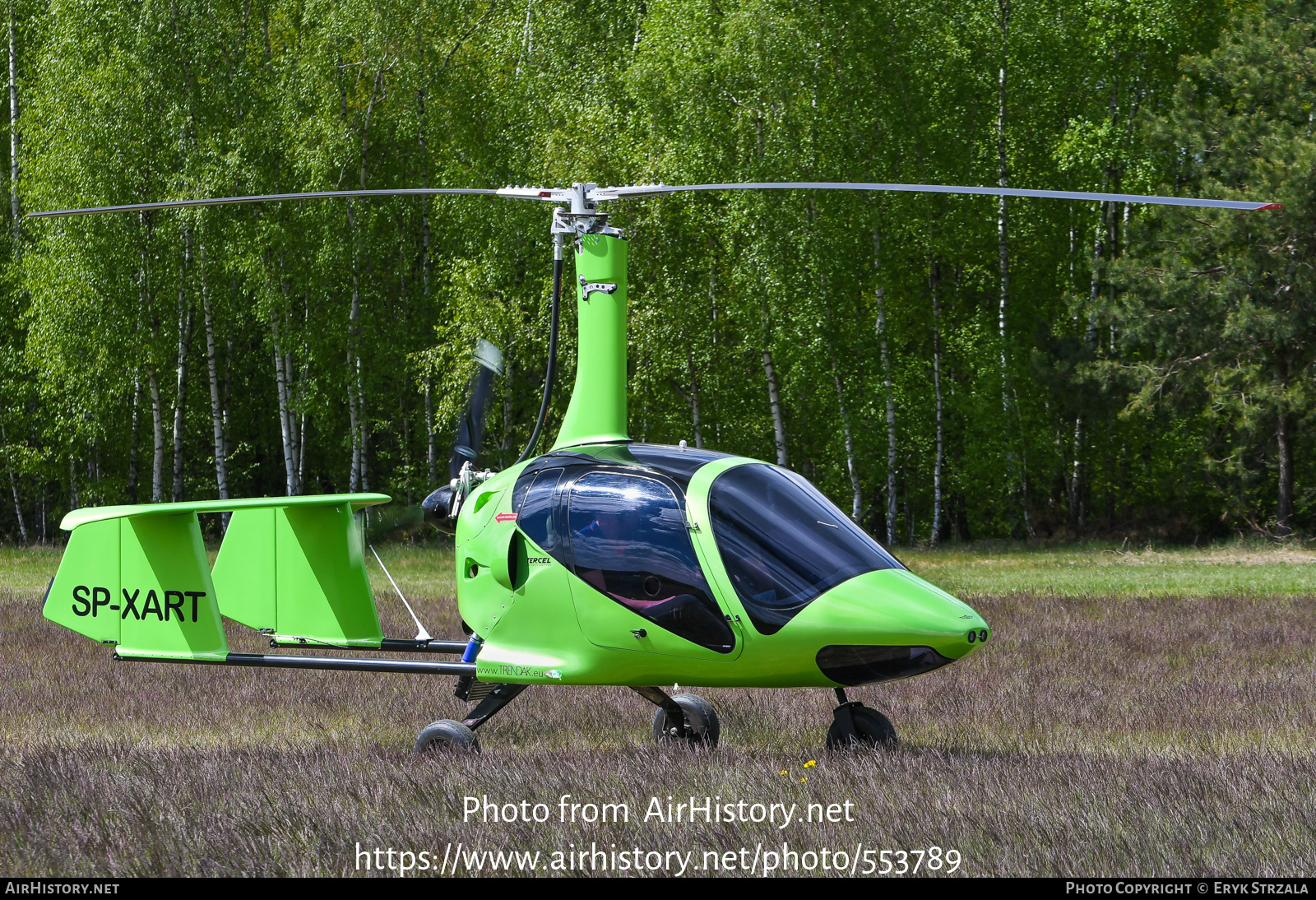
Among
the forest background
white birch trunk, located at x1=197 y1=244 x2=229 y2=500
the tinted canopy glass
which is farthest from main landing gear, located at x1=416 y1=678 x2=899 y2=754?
white birch trunk, located at x1=197 y1=244 x2=229 y2=500

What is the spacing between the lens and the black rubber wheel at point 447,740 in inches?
243

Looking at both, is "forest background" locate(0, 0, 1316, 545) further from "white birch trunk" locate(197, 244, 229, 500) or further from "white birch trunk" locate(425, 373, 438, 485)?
"white birch trunk" locate(425, 373, 438, 485)

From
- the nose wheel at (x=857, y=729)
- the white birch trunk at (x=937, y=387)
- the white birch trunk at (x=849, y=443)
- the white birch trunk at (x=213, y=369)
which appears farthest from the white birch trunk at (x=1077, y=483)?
the nose wheel at (x=857, y=729)

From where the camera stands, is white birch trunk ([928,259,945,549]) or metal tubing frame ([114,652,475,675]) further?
white birch trunk ([928,259,945,549])

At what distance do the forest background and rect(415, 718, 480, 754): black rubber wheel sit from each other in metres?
15.5

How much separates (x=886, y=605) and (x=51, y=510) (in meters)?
31.8

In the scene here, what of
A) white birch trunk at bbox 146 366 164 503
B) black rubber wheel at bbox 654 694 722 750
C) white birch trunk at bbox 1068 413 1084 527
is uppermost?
black rubber wheel at bbox 654 694 722 750

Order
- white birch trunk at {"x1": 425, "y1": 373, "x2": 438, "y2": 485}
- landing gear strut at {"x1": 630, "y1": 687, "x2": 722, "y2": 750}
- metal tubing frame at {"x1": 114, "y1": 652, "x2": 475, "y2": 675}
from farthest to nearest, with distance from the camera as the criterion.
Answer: white birch trunk at {"x1": 425, "y1": 373, "x2": 438, "y2": 485} → landing gear strut at {"x1": 630, "y1": 687, "x2": 722, "y2": 750} → metal tubing frame at {"x1": 114, "y1": 652, "x2": 475, "y2": 675}

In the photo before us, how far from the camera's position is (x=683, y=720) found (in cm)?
680

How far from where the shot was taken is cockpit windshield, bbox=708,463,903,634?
5266mm

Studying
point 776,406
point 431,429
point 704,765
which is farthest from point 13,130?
point 704,765

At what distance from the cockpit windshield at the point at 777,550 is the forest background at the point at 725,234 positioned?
16005 mm

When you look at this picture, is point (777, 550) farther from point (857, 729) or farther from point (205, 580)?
point (205, 580)
